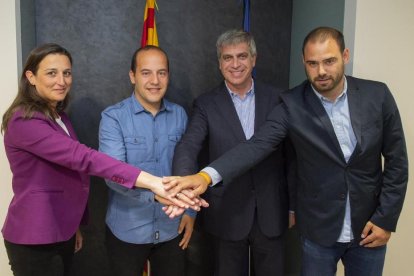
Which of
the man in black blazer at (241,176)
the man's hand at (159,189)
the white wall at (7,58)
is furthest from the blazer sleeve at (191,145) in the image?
the white wall at (7,58)

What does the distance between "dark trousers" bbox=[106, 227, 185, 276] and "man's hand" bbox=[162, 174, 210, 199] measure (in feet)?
1.08

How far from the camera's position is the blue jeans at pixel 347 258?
1715 mm

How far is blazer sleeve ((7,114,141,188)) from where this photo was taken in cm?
158

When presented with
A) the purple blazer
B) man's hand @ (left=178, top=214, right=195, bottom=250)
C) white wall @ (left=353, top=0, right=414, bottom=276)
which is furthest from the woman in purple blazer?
white wall @ (left=353, top=0, right=414, bottom=276)

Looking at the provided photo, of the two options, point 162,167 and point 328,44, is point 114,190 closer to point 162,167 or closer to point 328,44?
point 162,167

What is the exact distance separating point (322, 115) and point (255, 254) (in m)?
0.86

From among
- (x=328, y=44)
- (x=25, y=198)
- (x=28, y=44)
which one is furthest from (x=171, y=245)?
(x=28, y=44)

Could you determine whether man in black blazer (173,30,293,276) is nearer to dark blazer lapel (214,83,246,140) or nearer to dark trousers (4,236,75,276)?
dark blazer lapel (214,83,246,140)

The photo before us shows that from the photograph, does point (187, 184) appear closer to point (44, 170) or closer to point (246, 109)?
point (246, 109)

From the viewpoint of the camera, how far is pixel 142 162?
189cm

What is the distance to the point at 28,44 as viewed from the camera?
91.1 inches

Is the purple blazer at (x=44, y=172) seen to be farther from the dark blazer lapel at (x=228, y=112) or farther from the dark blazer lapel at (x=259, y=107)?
the dark blazer lapel at (x=259, y=107)

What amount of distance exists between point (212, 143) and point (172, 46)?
1100 millimetres

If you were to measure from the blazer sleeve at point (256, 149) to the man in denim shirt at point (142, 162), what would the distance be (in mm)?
330
